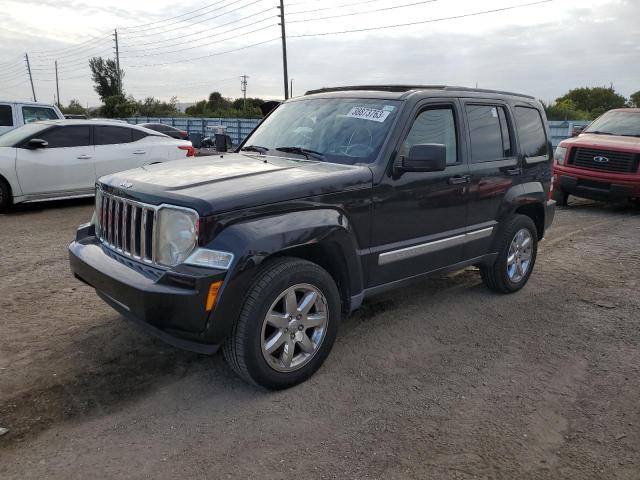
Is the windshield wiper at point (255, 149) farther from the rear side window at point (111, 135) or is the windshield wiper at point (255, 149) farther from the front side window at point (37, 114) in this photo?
the front side window at point (37, 114)

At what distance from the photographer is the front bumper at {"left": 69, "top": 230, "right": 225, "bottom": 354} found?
288 centimetres

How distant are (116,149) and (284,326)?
758 cm

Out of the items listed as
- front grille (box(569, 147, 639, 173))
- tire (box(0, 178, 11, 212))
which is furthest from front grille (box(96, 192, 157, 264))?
Answer: front grille (box(569, 147, 639, 173))

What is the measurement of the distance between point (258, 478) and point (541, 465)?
144 cm

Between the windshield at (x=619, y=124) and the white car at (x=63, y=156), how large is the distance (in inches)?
350

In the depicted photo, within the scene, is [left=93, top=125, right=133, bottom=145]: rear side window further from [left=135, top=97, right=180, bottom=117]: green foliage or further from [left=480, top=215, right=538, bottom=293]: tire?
[left=135, top=97, right=180, bottom=117]: green foliage

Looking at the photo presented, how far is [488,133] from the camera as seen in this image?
15.5ft

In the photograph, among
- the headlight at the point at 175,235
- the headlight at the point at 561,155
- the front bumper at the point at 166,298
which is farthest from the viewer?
the headlight at the point at 561,155

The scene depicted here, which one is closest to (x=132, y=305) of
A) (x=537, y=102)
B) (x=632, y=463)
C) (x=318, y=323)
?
(x=318, y=323)

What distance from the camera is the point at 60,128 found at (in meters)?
9.07

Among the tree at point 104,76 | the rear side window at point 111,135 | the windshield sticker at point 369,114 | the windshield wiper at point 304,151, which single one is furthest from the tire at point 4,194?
the tree at point 104,76

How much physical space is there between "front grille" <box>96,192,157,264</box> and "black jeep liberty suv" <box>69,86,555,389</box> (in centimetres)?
1

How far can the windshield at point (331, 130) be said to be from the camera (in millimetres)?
3920

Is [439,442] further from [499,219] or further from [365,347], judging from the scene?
[499,219]
